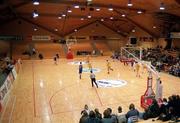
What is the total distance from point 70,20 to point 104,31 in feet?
31.8

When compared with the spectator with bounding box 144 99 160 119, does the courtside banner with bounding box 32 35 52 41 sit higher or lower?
higher

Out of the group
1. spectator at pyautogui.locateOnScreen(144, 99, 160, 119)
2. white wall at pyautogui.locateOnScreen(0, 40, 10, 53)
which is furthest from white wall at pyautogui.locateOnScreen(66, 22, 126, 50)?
spectator at pyautogui.locateOnScreen(144, 99, 160, 119)

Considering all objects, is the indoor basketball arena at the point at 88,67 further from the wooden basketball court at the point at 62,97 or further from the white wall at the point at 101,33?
the white wall at the point at 101,33

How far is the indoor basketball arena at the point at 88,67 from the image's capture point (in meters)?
10.0

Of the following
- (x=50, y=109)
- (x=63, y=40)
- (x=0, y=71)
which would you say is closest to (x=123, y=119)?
(x=50, y=109)

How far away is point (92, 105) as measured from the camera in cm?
1141

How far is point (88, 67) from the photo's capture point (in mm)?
25078

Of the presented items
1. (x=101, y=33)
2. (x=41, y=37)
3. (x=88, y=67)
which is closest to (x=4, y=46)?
(x=41, y=37)

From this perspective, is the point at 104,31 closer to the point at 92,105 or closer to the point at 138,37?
the point at 138,37

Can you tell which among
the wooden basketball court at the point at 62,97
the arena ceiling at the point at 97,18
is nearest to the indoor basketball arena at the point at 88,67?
the wooden basketball court at the point at 62,97

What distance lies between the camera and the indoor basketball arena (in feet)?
32.9

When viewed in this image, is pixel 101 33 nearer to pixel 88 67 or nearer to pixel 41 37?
pixel 41 37

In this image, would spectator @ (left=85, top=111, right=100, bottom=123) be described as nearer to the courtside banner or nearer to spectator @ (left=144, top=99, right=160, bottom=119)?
spectator @ (left=144, top=99, right=160, bottom=119)

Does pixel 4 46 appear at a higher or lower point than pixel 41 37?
lower
